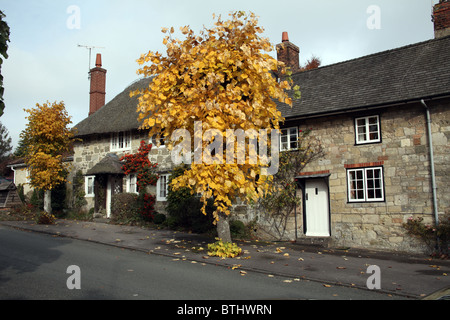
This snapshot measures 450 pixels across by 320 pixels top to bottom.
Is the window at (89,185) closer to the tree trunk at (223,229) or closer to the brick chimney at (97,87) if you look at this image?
the brick chimney at (97,87)

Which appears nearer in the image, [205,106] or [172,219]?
[205,106]

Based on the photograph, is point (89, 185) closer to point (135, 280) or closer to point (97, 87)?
point (97, 87)

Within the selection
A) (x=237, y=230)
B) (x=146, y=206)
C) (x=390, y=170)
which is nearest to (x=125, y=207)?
(x=146, y=206)

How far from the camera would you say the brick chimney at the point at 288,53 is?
61.3 feet

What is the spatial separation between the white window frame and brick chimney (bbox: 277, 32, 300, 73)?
9631 millimetres

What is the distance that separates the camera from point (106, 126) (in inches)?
815

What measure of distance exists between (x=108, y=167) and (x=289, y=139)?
31.3 feet

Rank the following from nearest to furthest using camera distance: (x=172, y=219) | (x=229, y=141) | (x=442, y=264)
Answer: (x=229, y=141) → (x=442, y=264) → (x=172, y=219)

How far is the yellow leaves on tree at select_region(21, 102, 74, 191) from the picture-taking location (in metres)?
17.0

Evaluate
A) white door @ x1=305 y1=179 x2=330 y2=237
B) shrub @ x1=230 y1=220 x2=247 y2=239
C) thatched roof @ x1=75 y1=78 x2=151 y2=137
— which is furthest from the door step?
thatched roof @ x1=75 y1=78 x2=151 y2=137

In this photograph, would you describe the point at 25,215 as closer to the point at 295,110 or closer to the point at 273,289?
the point at 295,110

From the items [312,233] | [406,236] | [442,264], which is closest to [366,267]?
[442,264]

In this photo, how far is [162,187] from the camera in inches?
733
